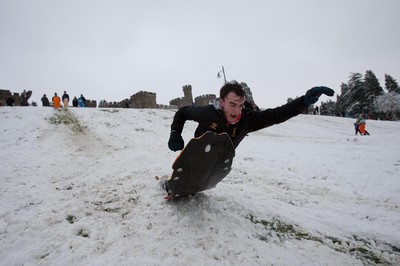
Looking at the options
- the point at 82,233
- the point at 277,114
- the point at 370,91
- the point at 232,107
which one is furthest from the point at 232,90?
the point at 370,91

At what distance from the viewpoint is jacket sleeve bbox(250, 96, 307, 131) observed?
322cm

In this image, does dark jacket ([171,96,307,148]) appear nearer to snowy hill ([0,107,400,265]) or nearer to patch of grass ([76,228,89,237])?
snowy hill ([0,107,400,265])

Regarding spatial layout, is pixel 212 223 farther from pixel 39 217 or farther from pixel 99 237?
pixel 39 217

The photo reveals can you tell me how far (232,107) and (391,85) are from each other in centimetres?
7304

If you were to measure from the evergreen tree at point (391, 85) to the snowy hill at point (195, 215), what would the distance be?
214ft

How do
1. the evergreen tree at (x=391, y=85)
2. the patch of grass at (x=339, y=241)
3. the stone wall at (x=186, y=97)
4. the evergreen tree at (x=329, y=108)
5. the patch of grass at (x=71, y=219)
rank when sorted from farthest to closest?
the evergreen tree at (x=329, y=108) < the evergreen tree at (x=391, y=85) < the stone wall at (x=186, y=97) < the patch of grass at (x=71, y=219) < the patch of grass at (x=339, y=241)

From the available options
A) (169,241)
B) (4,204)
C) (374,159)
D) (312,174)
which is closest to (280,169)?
(312,174)

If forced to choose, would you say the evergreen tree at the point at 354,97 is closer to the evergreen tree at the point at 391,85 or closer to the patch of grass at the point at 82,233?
the evergreen tree at the point at 391,85

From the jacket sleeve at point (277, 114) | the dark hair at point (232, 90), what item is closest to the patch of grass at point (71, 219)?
the dark hair at point (232, 90)

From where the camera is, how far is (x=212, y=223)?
10.6 ft

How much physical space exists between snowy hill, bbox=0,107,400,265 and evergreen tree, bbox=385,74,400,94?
65.4 metres

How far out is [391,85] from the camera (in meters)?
58.0

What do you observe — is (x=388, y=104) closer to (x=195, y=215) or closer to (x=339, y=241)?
(x=339, y=241)

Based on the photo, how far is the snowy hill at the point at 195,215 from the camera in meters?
2.65
